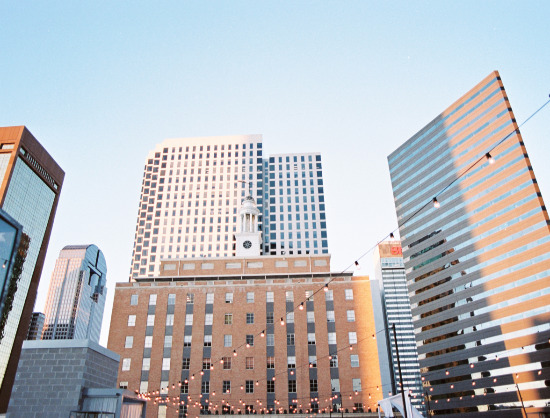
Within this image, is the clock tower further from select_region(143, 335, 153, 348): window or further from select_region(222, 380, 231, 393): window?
select_region(222, 380, 231, 393): window

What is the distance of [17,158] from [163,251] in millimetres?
49466

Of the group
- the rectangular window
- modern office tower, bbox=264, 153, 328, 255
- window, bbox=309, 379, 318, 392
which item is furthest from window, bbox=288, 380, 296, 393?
modern office tower, bbox=264, 153, 328, 255

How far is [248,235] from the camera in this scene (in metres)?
82.9

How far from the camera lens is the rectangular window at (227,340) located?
64.9 m

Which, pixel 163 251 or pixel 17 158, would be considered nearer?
pixel 17 158

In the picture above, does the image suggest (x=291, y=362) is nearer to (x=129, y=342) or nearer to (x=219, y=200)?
(x=129, y=342)

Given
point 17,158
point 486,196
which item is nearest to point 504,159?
point 486,196

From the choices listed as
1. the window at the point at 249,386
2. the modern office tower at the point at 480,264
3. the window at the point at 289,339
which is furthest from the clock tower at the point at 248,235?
the modern office tower at the point at 480,264

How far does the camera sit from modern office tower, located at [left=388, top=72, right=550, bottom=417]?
93.3m

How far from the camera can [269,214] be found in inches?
5576

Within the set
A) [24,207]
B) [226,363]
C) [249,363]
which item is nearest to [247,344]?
[249,363]

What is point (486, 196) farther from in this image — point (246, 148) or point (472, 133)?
point (246, 148)

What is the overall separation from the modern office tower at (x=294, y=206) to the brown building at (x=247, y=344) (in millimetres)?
61982

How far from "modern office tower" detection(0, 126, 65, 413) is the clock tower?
45099 millimetres
